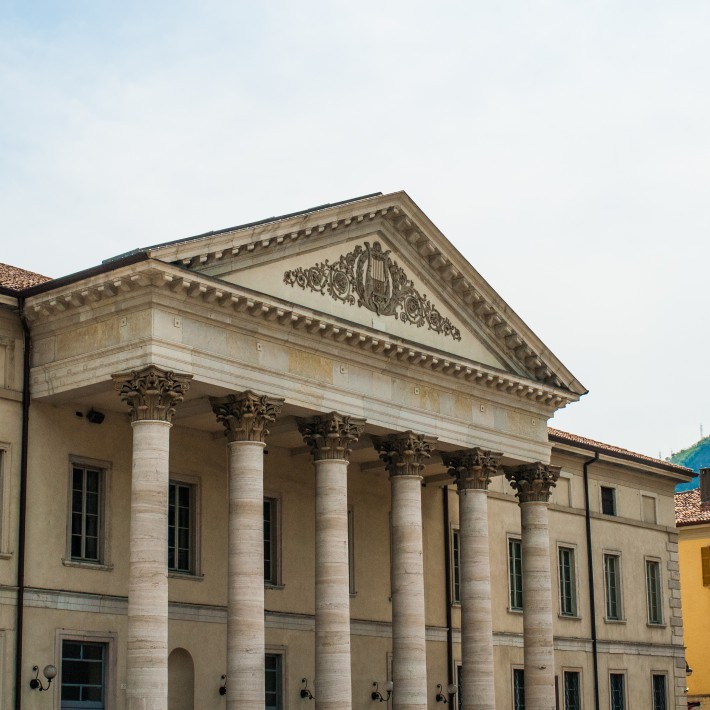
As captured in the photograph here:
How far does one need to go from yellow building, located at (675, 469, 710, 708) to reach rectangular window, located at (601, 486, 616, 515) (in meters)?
12.5

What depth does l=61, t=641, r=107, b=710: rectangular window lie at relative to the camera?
2884 centimetres

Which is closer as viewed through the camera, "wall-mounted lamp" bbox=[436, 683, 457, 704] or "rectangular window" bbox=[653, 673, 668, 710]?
"wall-mounted lamp" bbox=[436, 683, 457, 704]

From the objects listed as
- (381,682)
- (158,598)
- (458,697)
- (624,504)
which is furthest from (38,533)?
(624,504)

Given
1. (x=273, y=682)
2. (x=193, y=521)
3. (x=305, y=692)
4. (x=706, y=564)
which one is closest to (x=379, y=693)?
(x=305, y=692)

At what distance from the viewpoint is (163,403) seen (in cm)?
2730

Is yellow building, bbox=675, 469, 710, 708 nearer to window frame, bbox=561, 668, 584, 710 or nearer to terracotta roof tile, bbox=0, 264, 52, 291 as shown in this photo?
window frame, bbox=561, 668, 584, 710

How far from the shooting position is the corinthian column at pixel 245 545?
90.8 ft

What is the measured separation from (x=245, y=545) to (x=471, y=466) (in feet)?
28.7

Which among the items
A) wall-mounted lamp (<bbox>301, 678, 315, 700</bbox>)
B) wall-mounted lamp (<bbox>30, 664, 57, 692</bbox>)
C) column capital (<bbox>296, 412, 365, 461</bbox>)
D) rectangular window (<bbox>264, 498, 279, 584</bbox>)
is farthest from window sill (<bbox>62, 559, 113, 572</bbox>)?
wall-mounted lamp (<bbox>301, 678, 315, 700</bbox>)

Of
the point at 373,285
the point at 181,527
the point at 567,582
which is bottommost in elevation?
the point at 567,582

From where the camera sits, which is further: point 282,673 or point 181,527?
point 282,673

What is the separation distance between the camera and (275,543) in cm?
3459

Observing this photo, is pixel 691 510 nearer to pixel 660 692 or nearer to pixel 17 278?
pixel 660 692

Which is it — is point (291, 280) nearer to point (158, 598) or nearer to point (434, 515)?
point (158, 598)
